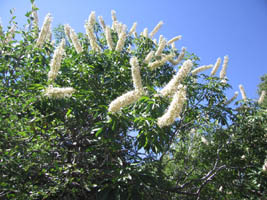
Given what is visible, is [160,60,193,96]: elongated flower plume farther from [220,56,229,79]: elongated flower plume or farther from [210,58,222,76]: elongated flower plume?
[220,56,229,79]: elongated flower plume

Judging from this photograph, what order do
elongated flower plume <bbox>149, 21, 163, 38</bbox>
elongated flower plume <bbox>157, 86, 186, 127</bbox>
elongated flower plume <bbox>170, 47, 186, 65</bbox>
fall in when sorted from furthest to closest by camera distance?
elongated flower plume <bbox>149, 21, 163, 38</bbox>, elongated flower plume <bbox>170, 47, 186, 65</bbox>, elongated flower plume <bbox>157, 86, 186, 127</bbox>

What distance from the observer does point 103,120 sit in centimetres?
324

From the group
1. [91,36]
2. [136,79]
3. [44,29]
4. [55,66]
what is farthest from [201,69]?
[44,29]

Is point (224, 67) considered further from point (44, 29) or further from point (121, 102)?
point (44, 29)

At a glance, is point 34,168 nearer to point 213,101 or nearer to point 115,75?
point 115,75

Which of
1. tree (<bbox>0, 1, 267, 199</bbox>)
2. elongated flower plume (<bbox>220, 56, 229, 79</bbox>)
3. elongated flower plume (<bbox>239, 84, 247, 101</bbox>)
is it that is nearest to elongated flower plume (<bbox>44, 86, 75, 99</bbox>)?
tree (<bbox>0, 1, 267, 199</bbox>)

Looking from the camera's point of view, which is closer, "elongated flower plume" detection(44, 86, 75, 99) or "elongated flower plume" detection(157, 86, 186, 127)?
"elongated flower plume" detection(157, 86, 186, 127)

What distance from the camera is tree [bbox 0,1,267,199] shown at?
7.83 ft

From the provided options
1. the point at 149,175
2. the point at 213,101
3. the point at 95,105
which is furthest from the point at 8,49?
the point at 213,101

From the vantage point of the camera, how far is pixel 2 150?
2.37 meters

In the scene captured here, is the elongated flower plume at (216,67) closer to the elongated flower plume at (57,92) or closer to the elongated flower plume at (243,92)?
the elongated flower plume at (243,92)

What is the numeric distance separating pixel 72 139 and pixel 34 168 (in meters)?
0.72

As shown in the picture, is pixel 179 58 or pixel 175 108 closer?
pixel 175 108

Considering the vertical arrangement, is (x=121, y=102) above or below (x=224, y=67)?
below
